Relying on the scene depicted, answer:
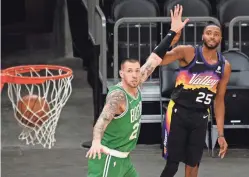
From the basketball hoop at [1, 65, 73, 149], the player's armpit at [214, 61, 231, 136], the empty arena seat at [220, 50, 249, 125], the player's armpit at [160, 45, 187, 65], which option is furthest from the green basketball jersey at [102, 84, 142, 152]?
the empty arena seat at [220, 50, 249, 125]

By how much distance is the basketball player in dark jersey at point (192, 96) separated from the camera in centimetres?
781

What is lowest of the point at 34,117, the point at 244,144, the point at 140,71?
the point at 244,144

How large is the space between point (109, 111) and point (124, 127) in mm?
246

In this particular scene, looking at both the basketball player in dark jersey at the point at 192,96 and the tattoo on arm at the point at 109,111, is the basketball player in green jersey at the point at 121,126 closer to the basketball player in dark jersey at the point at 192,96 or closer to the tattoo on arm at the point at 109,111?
the tattoo on arm at the point at 109,111

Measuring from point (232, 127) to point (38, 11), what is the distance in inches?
308

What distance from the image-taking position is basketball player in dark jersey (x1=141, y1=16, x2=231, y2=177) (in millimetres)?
7812

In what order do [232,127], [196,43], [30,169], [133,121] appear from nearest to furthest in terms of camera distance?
1. [133,121]
2. [30,169]
3. [232,127]
4. [196,43]

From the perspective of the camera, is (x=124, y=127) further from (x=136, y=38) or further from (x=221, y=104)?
(x=136, y=38)

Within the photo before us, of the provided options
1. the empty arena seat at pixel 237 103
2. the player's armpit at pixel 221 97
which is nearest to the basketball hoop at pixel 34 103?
the player's armpit at pixel 221 97

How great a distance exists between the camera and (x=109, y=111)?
6391 millimetres

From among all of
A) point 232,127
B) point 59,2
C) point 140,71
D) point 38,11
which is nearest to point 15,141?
point 232,127

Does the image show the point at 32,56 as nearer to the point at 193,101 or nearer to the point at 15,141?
the point at 15,141

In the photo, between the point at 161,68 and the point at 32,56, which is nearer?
the point at 161,68

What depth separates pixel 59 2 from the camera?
1578 centimetres
